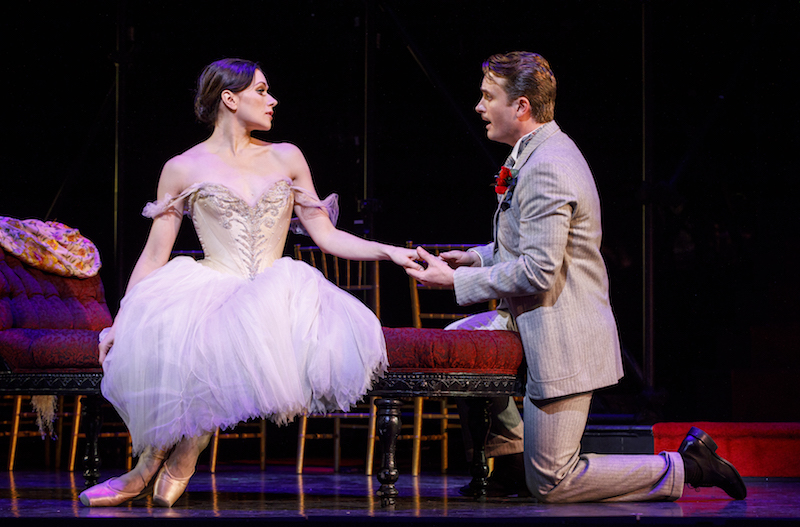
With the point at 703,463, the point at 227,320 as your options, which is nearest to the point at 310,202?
the point at 227,320

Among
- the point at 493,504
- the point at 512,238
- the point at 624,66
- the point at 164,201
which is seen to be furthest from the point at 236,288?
the point at 624,66

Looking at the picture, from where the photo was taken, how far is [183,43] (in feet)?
17.4

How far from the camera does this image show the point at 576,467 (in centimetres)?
240

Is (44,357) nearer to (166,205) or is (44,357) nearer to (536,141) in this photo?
(166,205)

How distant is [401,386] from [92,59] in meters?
3.85

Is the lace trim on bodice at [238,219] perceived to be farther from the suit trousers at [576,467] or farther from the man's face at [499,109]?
the suit trousers at [576,467]

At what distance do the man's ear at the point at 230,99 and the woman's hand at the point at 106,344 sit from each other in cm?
83

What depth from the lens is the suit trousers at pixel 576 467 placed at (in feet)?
7.83

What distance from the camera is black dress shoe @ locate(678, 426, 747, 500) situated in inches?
96.3

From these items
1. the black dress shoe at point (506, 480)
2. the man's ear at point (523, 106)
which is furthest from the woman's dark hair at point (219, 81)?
the black dress shoe at point (506, 480)

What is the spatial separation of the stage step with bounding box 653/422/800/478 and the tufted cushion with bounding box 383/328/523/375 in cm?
152

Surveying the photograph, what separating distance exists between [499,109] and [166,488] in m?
1.54

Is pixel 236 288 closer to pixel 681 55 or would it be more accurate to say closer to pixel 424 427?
pixel 424 427

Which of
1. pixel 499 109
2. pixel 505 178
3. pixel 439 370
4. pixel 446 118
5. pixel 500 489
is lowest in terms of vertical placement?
pixel 500 489
